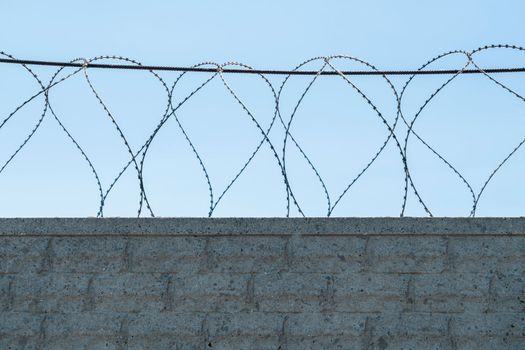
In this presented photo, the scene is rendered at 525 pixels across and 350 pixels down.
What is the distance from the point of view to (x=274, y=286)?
17.0 feet

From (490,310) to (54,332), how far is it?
2.16 metres

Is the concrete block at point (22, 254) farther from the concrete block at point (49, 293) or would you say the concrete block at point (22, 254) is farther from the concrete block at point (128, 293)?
the concrete block at point (128, 293)

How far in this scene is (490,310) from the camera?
200 inches

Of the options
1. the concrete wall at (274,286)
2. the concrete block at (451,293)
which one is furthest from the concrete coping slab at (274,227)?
the concrete block at (451,293)

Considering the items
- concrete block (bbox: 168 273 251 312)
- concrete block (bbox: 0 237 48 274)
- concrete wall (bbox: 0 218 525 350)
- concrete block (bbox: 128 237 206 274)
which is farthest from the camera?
concrete block (bbox: 0 237 48 274)

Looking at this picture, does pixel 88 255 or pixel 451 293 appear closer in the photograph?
pixel 451 293

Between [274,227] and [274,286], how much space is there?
297mm

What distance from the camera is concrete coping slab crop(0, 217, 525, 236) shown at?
5.18m

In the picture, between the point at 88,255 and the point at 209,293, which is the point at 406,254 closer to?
the point at 209,293

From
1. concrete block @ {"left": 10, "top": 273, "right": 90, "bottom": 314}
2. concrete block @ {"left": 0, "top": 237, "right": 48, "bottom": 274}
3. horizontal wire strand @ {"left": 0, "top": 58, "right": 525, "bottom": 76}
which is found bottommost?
concrete block @ {"left": 10, "top": 273, "right": 90, "bottom": 314}

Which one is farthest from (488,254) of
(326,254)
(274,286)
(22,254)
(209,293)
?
(22,254)

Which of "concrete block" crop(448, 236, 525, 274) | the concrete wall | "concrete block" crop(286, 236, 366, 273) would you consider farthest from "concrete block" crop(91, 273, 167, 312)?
"concrete block" crop(448, 236, 525, 274)

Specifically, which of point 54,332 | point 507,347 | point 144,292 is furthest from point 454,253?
point 54,332

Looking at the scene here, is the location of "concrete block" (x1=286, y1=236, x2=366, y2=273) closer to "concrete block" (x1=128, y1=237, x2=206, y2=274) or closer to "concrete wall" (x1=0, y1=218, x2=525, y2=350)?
"concrete wall" (x1=0, y1=218, x2=525, y2=350)
